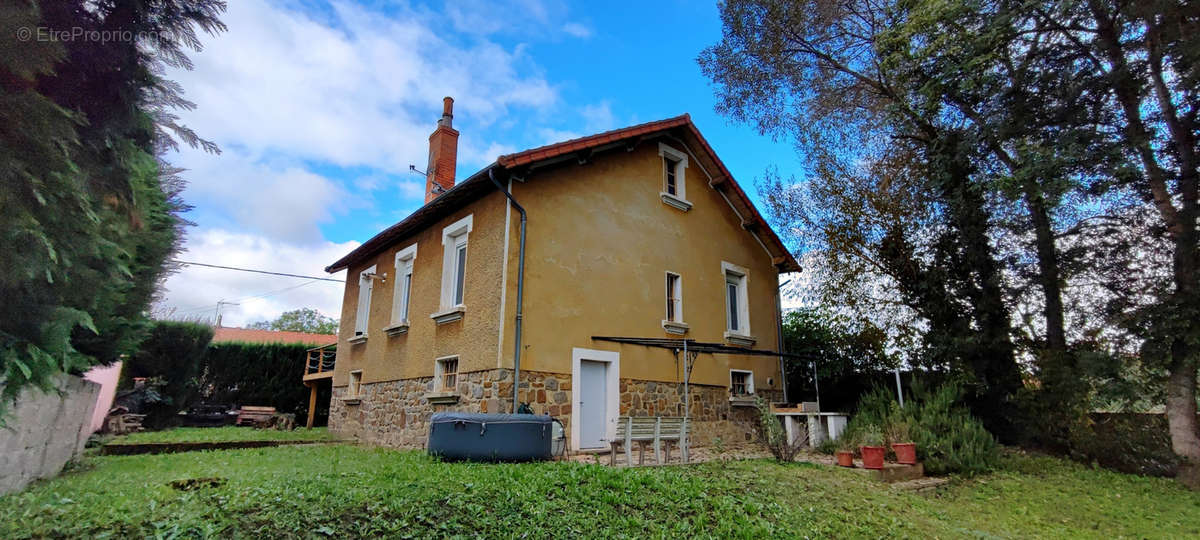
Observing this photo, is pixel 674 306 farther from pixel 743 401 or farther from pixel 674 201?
pixel 743 401

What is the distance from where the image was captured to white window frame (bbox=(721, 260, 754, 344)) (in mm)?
11969

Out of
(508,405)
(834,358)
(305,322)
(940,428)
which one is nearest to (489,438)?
(508,405)

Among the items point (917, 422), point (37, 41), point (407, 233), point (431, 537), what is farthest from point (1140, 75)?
point (407, 233)

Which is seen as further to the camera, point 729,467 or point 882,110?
point 882,110

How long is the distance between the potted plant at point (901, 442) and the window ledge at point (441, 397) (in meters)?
6.65

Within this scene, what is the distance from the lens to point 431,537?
3729mm

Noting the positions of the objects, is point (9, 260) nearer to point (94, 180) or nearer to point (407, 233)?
point (94, 180)

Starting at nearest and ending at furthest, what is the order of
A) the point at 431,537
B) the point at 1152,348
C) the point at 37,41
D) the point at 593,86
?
Result: the point at 37,41 → the point at 431,537 → the point at 1152,348 → the point at 593,86

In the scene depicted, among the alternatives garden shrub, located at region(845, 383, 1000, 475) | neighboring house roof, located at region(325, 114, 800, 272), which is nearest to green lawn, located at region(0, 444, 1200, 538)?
garden shrub, located at region(845, 383, 1000, 475)

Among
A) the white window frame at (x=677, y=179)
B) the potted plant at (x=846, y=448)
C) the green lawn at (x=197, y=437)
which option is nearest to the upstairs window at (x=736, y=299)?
the white window frame at (x=677, y=179)

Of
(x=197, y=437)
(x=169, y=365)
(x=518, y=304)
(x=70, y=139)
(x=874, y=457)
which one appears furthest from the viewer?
(x=169, y=365)

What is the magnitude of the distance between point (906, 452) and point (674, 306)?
4656 mm

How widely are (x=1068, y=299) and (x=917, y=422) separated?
11.2ft

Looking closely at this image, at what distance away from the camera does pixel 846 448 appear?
28.2ft
